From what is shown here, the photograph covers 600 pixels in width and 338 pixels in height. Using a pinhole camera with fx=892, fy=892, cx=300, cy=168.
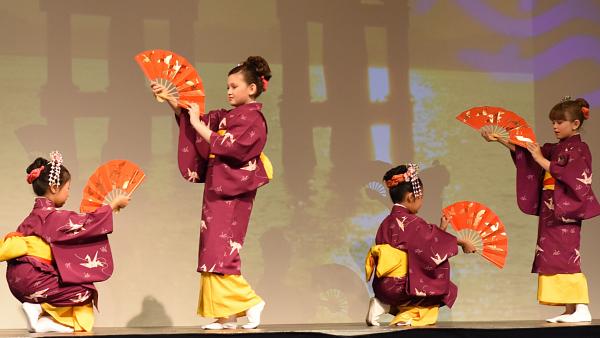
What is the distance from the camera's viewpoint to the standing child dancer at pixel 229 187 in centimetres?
396

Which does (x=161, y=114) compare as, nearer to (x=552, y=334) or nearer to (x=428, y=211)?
(x=428, y=211)

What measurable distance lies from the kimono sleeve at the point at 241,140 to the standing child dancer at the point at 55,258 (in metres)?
0.57

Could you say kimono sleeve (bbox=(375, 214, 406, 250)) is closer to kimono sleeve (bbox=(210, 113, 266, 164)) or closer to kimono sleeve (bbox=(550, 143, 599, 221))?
kimono sleeve (bbox=(550, 143, 599, 221))

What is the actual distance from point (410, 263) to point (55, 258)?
1.71 meters

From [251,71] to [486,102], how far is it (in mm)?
2265

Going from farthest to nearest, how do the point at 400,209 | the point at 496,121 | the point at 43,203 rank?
the point at 496,121, the point at 400,209, the point at 43,203

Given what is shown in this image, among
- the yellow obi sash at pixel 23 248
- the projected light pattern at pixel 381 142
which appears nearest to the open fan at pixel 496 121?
the projected light pattern at pixel 381 142

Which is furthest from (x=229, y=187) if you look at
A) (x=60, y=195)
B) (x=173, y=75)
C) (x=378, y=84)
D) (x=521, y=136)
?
(x=378, y=84)

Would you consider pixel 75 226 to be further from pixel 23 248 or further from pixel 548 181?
pixel 548 181

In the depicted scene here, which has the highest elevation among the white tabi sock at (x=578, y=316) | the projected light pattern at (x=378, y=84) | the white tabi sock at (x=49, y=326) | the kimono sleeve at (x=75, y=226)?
the projected light pattern at (x=378, y=84)

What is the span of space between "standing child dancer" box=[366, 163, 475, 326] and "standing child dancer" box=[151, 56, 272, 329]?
0.77 meters

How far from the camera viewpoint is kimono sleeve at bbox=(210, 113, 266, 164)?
3947 millimetres

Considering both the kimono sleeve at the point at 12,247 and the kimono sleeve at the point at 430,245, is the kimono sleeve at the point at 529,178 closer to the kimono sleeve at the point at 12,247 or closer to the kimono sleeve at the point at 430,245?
the kimono sleeve at the point at 430,245

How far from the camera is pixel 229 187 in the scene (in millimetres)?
4004
